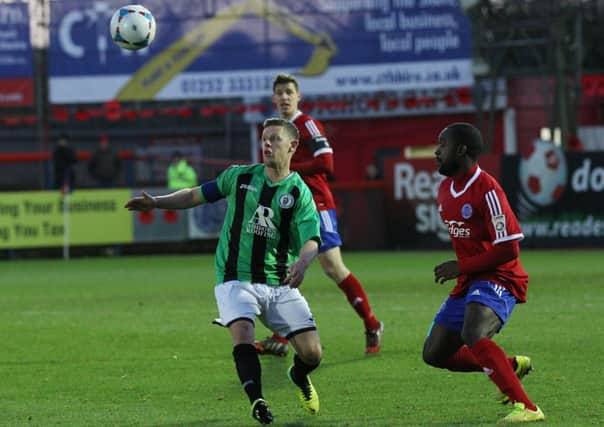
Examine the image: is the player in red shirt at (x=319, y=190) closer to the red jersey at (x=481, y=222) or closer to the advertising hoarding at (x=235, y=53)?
the red jersey at (x=481, y=222)

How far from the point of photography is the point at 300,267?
7531 mm

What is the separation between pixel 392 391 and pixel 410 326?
11.6 ft

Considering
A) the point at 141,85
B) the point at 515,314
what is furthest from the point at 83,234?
the point at 515,314

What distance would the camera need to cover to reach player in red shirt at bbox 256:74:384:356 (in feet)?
34.8

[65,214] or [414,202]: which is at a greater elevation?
[414,202]

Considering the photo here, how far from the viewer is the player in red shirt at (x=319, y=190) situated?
10.6 meters

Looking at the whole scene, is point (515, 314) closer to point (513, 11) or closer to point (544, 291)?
point (544, 291)

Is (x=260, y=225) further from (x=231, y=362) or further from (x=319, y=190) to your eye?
(x=319, y=190)

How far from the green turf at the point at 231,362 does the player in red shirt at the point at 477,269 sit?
1.20ft

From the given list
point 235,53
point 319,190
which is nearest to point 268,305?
point 319,190

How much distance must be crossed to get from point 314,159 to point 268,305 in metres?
3.10

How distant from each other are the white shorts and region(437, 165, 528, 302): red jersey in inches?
38.3

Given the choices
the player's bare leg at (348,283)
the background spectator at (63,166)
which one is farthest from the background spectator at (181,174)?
the player's bare leg at (348,283)

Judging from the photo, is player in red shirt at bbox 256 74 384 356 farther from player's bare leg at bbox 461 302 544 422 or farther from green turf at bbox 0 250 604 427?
player's bare leg at bbox 461 302 544 422
